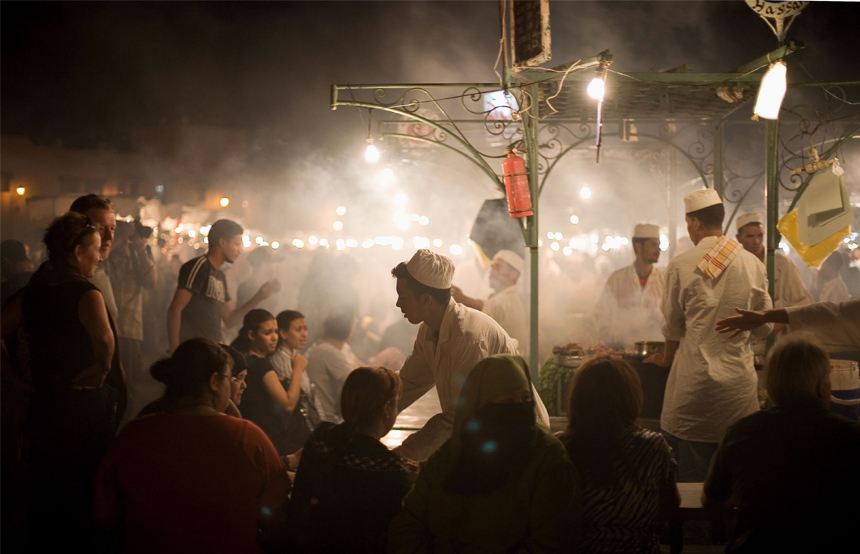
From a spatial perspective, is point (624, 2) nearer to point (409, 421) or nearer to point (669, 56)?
point (669, 56)

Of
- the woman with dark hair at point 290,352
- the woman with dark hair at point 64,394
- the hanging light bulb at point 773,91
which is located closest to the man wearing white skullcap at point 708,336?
the hanging light bulb at point 773,91

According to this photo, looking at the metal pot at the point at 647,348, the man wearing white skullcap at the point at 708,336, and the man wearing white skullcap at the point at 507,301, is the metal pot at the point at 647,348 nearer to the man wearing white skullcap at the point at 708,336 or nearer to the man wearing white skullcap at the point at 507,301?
the man wearing white skullcap at the point at 708,336

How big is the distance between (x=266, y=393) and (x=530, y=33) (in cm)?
342

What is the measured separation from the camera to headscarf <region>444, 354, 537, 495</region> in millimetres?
2496

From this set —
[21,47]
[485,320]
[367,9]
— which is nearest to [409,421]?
[485,320]

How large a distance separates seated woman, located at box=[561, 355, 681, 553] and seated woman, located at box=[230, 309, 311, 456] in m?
2.97

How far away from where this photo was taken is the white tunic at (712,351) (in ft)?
14.8

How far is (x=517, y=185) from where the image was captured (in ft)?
17.8

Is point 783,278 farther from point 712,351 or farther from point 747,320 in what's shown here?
point 747,320

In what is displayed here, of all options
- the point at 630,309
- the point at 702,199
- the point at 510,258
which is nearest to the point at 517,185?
the point at 702,199

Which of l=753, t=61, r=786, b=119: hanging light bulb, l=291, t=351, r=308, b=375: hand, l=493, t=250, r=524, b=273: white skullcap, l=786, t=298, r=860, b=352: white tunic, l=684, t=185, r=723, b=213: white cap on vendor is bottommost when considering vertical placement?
l=291, t=351, r=308, b=375: hand

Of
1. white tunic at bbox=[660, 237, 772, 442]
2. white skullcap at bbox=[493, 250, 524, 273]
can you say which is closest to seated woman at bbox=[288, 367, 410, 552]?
white tunic at bbox=[660, 237, 772, 442]

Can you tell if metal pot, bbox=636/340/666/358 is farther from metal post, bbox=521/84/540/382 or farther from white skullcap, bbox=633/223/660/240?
white skullcap, bbox=633/223/660/240

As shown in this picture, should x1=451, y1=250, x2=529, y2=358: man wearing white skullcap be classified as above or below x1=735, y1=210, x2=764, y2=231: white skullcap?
below
